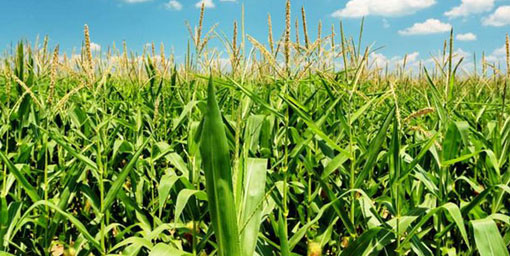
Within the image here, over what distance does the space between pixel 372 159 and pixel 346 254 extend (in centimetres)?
37

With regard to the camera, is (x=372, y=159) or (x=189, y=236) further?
(x=189, y=236)

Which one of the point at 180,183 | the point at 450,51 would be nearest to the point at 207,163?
the point at 180,183

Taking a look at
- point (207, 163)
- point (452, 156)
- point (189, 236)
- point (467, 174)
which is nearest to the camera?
point (207, 163)

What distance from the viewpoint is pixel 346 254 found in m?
1.54

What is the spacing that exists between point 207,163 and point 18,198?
184 cm

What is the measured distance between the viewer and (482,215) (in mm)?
1835

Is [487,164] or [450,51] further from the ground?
[450,51]

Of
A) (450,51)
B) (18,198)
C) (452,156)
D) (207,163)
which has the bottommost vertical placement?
(18,198)

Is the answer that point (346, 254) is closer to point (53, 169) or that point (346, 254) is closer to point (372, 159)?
point (372, 159)

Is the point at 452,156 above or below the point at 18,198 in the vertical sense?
above

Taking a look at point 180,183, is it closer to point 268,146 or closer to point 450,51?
point 268,146

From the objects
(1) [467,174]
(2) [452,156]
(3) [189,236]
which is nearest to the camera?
(2) [452,156]

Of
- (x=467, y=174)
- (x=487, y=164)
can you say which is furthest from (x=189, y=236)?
(x=467, y=174)

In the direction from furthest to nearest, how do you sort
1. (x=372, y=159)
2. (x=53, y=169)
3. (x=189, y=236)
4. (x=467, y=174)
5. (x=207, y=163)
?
(x=467, y=174) < (x=53, y=169) < (x=189, y=236) < (x=372, y=159) < (x=207, y=163)
